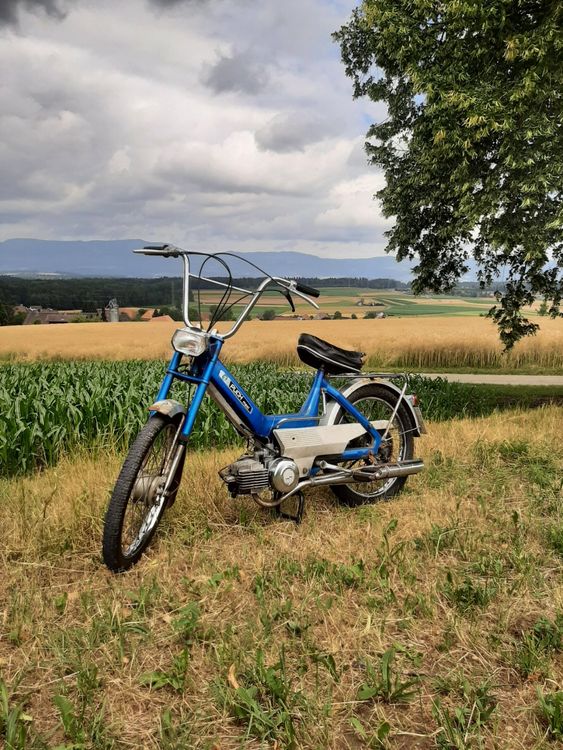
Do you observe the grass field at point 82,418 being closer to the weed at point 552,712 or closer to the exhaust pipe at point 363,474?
the exhaust pipe at point 363,474

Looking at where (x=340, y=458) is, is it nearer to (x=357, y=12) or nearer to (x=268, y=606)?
(x=268, y=606)

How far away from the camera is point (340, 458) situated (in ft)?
15.8

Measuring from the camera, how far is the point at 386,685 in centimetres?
→ 255

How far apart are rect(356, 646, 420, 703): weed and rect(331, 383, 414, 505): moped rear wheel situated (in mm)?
2250

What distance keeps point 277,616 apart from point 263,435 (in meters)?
1.50

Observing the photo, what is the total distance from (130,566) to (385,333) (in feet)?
83.6

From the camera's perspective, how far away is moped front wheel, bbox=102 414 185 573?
348cm

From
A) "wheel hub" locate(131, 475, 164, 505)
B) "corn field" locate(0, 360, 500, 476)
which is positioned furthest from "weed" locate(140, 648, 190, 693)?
"corn field" locate(0, 360, 500, 476)

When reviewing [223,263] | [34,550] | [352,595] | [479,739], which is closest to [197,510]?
[34,550]

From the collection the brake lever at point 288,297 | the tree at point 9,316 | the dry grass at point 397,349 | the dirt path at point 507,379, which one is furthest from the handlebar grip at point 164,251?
the tree at point 9,316

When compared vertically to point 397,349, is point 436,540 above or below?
below

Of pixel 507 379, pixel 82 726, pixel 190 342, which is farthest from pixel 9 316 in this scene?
pixel 82 726

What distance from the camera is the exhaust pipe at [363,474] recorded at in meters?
4.43

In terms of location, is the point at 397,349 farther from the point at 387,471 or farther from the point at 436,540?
the point at 436,540
